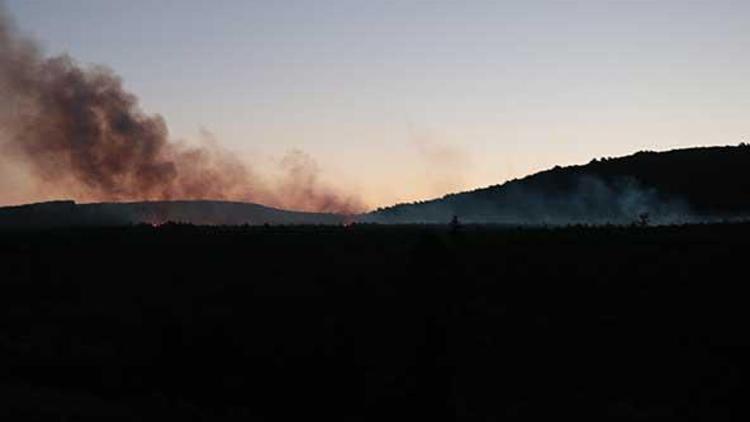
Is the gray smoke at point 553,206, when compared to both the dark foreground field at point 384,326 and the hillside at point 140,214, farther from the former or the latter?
the dark foreground field at point 384,326

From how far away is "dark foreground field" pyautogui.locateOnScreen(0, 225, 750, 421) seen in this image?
3419 centimetres

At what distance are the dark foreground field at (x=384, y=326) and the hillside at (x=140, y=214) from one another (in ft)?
72.2

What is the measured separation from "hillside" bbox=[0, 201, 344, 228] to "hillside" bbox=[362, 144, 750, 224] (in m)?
14.1

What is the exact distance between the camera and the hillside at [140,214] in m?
84.4

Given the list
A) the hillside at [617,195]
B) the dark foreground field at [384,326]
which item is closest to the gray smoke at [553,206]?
the hillside at [617,195]

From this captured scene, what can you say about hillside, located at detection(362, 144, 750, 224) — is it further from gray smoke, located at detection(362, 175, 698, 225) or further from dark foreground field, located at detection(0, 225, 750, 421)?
dark foreground field, located at detection(0, 225, 750, 421)

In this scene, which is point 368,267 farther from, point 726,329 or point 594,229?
point 726,329

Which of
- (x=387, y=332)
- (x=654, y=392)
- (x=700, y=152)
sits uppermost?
(x=700, y=152)

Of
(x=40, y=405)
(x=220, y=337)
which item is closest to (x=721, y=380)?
(x=220, y=337)

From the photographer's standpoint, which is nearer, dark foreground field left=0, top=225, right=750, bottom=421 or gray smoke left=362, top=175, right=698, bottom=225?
dark foreground field left=0, top=225, right=750, bottom=421

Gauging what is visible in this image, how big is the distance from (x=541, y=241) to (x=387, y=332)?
13423mm

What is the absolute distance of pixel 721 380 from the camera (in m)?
36.1

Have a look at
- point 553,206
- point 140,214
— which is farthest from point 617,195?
point 140,214

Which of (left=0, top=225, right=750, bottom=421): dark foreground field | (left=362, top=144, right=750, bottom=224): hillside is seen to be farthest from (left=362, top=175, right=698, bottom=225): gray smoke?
(left=0, top=225, right=750, bottom=421): dark foreground field
